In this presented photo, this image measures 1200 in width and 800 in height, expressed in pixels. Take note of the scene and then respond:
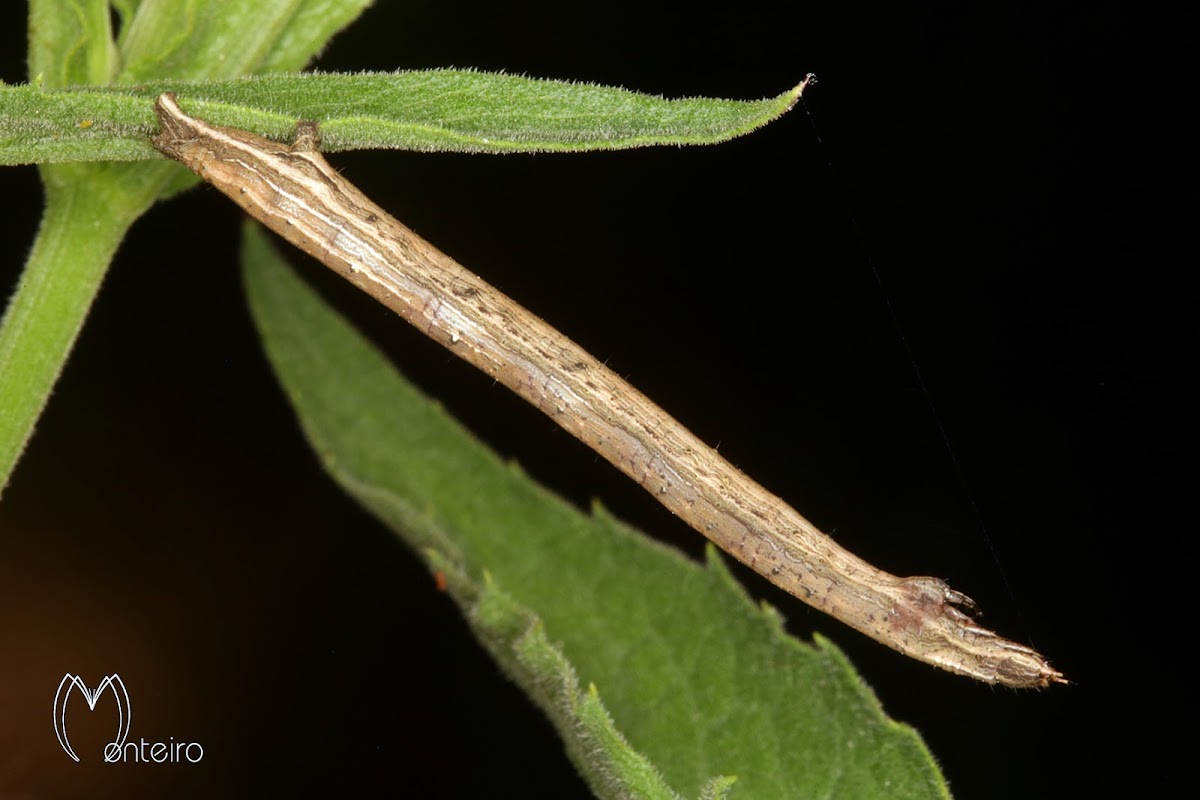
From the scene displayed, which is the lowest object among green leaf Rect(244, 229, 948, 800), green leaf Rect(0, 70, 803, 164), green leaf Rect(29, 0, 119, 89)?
green leaf Rect(244, 229, 948, 800)

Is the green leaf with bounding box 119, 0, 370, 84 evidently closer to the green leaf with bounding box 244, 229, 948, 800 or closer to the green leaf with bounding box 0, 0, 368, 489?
the green leaf with bounding box 0, 0, 368, 489

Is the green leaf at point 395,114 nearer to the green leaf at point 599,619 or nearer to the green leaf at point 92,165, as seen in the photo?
the green leaf at point 92,165

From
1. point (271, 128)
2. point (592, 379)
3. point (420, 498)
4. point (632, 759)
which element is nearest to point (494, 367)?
point (592, 379)

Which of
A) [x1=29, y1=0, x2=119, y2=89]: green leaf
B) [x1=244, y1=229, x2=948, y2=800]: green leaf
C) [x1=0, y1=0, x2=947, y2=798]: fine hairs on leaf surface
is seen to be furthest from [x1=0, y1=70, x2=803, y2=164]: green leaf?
[x1=244, y1=229, x2=948, y2=800]: green leaf

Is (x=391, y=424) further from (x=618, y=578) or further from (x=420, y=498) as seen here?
(x=618, y=578)

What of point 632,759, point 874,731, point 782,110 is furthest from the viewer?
point 874,731

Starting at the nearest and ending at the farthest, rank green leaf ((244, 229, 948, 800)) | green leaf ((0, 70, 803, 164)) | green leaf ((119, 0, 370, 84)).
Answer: green leaf ((0, 70, 803, 164)) < green leaf ((244, 229, 948, 800)) < green leaf ((119, 0, 370, 84))
